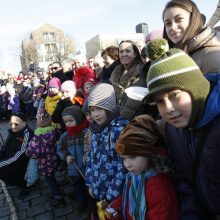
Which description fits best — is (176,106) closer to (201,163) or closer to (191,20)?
(201,163)

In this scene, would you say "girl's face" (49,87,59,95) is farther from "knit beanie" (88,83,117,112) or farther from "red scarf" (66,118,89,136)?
"knit beanie" (88,83,117,112)

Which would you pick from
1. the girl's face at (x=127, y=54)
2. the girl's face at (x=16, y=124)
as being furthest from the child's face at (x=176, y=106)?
the girl's face at (x=16, y=124)

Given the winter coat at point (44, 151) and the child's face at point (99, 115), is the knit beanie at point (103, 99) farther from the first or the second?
the winter coat at point (44, 151)

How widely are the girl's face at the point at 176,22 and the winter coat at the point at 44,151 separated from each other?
2566 millimetres

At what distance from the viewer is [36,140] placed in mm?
4234

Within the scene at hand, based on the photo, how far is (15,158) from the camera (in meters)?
4.66

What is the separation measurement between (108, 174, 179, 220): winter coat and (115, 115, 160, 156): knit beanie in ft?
0.71

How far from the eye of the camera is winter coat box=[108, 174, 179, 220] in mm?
1933

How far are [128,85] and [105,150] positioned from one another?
94cm

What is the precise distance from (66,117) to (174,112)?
2.39 m

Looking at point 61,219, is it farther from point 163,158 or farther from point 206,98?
point 206,98

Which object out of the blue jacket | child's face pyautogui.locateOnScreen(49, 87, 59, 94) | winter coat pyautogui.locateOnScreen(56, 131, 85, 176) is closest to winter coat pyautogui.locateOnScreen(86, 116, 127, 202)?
the blue jacket

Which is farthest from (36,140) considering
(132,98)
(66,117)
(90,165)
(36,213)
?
(132,98)

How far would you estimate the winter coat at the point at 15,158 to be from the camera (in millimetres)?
4625
